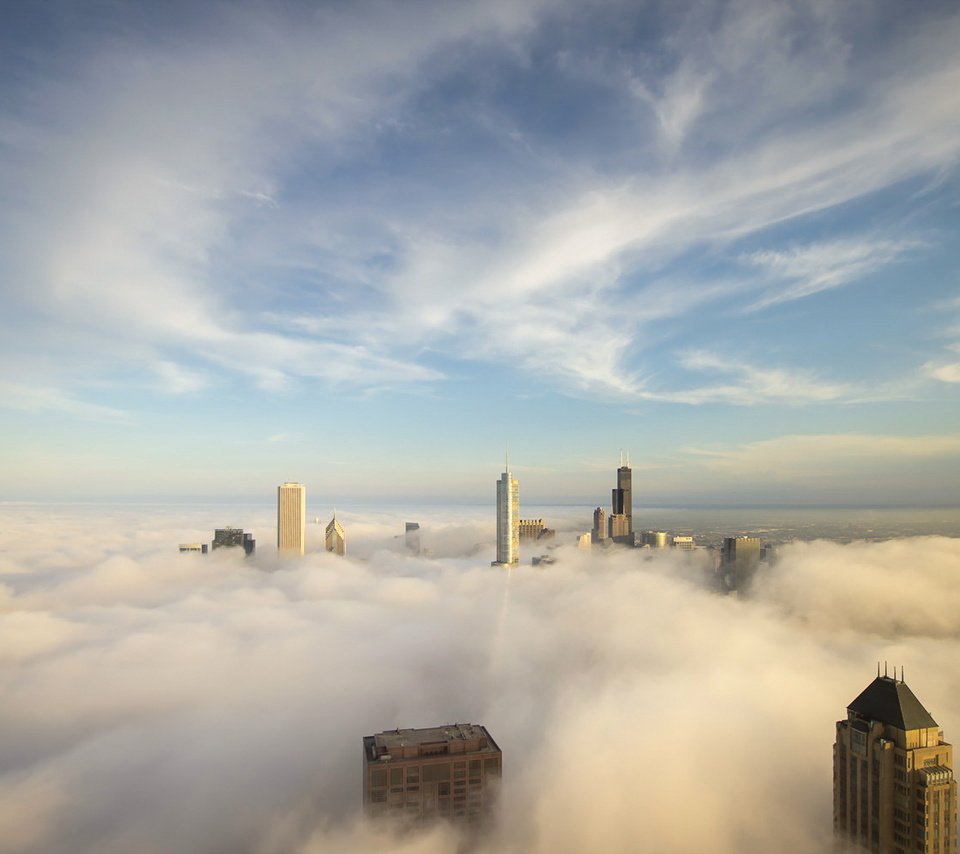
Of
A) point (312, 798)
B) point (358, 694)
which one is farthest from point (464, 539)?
point (312, 798)

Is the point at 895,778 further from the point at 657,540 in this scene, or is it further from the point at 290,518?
the point at 290,518

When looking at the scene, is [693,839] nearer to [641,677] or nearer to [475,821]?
[475,821]

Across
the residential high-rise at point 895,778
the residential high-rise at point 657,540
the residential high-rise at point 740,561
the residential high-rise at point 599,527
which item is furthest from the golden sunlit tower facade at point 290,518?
the residential high-rise at point 895,778

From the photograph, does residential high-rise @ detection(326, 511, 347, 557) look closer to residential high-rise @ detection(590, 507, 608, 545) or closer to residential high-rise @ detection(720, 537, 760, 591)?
residential high-rise @ detection(590, 507, 608, 545)

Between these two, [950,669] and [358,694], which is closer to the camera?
[950,669]

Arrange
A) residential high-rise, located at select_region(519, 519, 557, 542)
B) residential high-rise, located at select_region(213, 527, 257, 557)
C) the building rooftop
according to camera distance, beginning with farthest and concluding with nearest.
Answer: residential high-rise, located at select_region(213, 527, 257, 557)
residential high-rise, located at select_region(519, 519, 557, 542)
the building rooftop

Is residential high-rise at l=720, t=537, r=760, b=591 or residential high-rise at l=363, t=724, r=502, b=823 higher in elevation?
residential high-rise at l=720, t=537, r=760, b=591

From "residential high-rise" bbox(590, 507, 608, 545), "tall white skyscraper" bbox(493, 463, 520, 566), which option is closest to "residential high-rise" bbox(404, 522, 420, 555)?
"tall white skyscraper" bbox(493, 463, 520, 566)

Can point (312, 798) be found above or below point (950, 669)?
below
